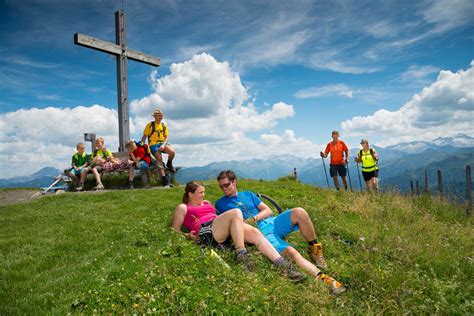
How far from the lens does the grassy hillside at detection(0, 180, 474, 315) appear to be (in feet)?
12.4

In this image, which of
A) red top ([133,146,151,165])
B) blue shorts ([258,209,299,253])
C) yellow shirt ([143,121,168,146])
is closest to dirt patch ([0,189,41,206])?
red top ([133,146,151,165])

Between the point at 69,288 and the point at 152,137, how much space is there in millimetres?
8082

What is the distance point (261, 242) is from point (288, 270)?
617mm

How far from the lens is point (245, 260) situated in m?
4.66

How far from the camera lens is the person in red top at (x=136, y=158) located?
1194cm

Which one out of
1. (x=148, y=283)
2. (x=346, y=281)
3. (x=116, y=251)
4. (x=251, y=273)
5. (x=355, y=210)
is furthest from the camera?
(x=355, y=210)

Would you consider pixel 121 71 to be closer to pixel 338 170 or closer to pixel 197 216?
pixel 197 216

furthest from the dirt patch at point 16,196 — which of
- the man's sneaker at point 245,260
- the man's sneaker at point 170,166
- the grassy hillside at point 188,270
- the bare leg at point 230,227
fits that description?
the man's sneaker at point 245,260

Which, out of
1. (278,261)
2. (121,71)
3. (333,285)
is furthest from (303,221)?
(121,71)

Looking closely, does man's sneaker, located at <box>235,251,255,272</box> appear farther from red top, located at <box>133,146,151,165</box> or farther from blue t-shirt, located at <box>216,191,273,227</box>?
red top, located at <box>133,146,151,165</box>

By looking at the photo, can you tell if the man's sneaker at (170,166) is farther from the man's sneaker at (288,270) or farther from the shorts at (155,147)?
the man's sneaker at (288,270)

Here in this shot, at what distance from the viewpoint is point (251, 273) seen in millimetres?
4406

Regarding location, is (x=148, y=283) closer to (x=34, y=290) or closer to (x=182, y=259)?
(x=182, y=259)

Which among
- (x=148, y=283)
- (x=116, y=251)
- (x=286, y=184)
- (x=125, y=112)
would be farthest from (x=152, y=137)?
(x=148, y=283)
